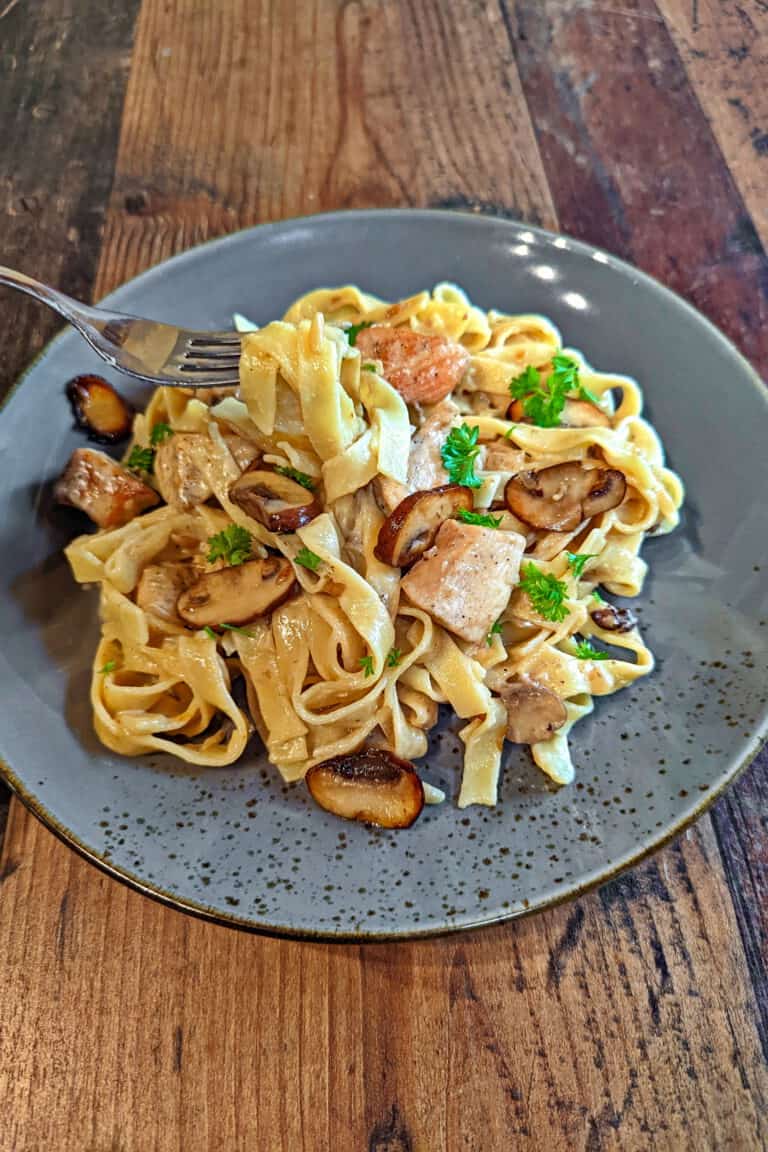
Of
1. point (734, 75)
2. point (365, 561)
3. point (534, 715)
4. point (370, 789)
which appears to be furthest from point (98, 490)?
point (734, 75)

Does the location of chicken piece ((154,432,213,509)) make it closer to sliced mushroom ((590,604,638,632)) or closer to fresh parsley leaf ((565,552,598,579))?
fresh parsley leaf ((565,552,598,579))

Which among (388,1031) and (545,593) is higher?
(545,593)

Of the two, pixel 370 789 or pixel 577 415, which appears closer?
pixel 370 789

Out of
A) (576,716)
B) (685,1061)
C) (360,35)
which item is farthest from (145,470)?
(360,35)

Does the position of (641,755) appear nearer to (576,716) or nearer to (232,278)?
(576,716)

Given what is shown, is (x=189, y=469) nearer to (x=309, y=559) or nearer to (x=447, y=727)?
(x=309, y=559)
